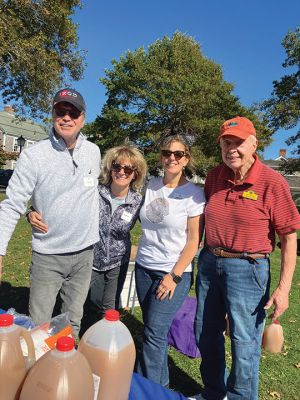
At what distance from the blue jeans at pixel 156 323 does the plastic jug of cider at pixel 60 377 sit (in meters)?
1.41

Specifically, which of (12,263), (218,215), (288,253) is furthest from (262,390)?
(12,263)

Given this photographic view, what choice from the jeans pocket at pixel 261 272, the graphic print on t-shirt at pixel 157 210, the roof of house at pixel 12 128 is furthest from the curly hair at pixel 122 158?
the roof of house at pixel 12 128

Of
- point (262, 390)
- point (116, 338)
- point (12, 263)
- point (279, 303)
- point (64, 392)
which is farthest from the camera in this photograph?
point (12, 263)

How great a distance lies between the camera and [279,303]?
7.73 ft

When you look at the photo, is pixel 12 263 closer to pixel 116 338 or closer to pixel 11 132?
pixel 116 338

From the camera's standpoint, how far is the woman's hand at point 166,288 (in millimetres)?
2549

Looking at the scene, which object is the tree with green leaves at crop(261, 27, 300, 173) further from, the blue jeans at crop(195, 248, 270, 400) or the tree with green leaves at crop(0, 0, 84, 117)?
the blue jeans at crop(195, 248, 270, 400)

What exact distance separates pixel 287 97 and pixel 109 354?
71.8 ft

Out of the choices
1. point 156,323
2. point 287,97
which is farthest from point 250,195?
point 287,97

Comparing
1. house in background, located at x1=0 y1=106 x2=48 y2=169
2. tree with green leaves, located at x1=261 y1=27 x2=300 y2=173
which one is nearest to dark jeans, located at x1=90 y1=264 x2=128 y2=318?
tree with green leaves, located at x1=261 y1=27 x2=300 y2=173

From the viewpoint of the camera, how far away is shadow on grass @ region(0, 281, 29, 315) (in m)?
4.93

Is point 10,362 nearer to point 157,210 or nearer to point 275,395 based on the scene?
point 157,210

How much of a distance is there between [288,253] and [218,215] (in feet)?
1.66

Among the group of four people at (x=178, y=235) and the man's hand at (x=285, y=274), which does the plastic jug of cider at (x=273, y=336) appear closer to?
the group of four people at (x=178, y=235)
